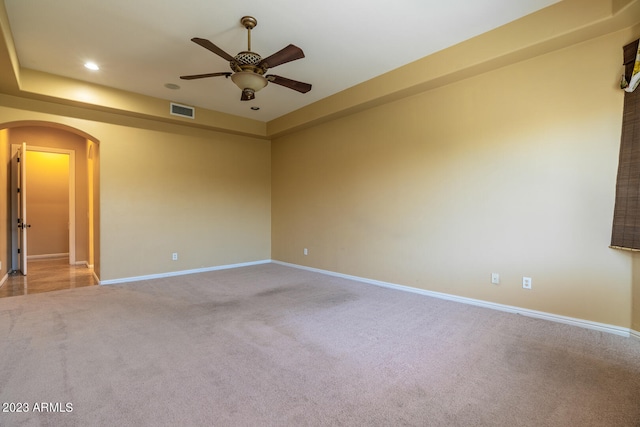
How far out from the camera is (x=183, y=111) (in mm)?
5090

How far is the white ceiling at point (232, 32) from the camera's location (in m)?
2.68

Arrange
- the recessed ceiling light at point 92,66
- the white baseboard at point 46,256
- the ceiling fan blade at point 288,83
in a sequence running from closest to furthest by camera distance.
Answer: the ceiling fan blade at point 288,83, the recessed ceiling light at point 92,66, the white baseboard at point 46,256

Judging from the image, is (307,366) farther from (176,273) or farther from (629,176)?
(176,273)

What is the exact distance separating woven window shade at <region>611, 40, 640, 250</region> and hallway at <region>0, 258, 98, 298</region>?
6591 mm

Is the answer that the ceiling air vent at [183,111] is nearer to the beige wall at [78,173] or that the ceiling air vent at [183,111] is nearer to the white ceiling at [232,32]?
the white ceiling at [232,32]

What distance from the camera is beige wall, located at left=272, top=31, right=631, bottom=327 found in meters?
2.76

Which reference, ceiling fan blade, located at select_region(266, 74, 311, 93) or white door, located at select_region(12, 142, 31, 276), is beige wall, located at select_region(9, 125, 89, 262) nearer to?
white door, located at select_region(12, 142, 31, 276)

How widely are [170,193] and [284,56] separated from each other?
3.68 meters

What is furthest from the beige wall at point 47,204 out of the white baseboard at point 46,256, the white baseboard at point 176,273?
the white baseboard at point 176,273

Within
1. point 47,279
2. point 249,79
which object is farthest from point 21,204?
point 249,79

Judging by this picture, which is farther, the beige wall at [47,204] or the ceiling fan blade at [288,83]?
the beige wall at [47,204]

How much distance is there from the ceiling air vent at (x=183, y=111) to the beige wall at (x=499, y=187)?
2.45 m

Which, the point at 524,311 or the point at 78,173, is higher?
the point at 78,173

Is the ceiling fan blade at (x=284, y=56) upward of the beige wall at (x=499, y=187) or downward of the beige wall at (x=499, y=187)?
upward
